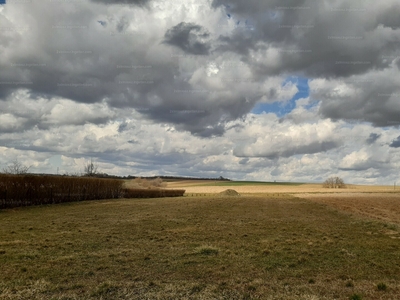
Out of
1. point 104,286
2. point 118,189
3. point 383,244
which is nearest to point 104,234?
point 104,286

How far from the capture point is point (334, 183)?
435ft

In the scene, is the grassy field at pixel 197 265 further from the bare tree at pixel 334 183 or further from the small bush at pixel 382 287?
the bare tree at pixel 334 183

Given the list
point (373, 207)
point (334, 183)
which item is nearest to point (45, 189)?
point (373, 207)

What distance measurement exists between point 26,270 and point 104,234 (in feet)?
23.6

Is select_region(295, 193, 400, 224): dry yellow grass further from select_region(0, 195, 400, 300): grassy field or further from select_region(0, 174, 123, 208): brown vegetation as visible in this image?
select_region(0, 174, 123, 208): brown vegetation

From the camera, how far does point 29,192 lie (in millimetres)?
37219

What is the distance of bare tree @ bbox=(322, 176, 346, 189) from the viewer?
431ft

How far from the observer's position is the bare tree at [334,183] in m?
131

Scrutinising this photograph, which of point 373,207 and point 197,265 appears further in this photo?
point 373,207

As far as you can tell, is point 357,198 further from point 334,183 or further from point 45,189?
point 334,183

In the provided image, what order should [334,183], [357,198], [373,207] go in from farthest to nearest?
[334,183] → [357,198] → [373,207]

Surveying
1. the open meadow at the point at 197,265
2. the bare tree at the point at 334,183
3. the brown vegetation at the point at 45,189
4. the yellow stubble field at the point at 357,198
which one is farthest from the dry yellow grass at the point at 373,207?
the bare tree at the point at 334,183

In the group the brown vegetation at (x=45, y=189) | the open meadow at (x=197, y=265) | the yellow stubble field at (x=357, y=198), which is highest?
the brown vegetation at (x=45, y=189)

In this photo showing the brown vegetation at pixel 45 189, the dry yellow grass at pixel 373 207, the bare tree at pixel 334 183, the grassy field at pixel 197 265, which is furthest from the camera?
the bare tree at pixel 334 183
